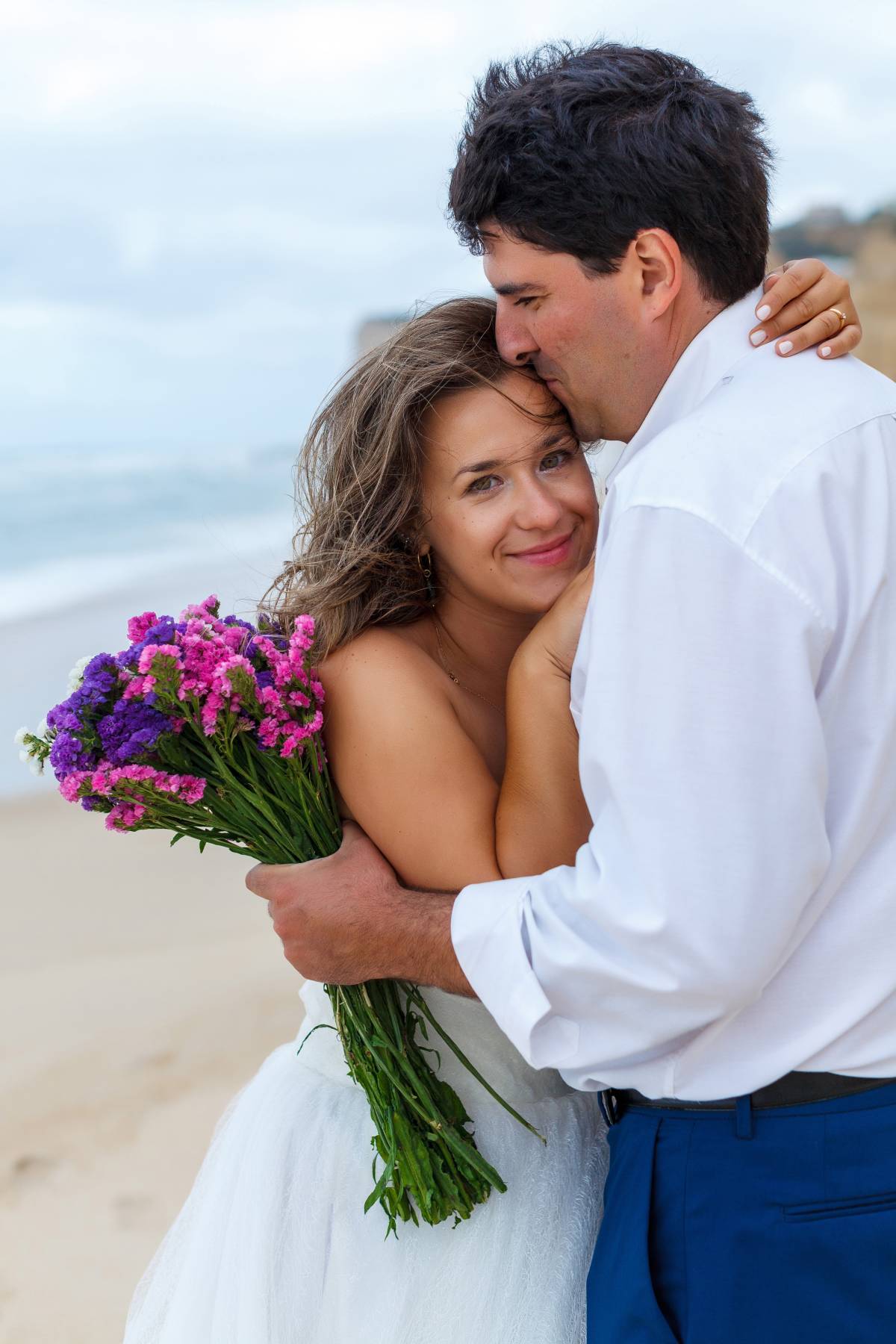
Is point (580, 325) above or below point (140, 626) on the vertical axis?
above

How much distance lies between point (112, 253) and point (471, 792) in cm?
3958

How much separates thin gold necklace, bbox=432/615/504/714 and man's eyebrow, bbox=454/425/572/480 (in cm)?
43


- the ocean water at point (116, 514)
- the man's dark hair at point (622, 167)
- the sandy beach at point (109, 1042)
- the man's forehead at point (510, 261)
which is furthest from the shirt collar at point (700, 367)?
the ocean water at point (116, 514)

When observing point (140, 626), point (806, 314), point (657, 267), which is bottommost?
point (140, 626)

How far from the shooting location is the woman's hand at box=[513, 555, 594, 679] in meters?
2.17

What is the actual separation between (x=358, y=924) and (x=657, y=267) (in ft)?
4.01

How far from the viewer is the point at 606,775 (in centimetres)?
151

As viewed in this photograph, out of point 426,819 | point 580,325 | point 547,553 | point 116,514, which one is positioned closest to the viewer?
point 580,325

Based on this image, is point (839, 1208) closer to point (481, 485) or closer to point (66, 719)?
point (66, 719)

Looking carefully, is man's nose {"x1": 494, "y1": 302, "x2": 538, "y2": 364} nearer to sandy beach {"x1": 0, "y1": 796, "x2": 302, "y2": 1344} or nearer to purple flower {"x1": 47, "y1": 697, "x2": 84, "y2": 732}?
purple flower {"x1": 47, "y1": 697, "x2": 84, "y2": 732}

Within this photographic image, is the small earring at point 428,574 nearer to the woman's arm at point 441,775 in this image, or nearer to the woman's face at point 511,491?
the woman's face at point 511,491

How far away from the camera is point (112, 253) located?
38094mm

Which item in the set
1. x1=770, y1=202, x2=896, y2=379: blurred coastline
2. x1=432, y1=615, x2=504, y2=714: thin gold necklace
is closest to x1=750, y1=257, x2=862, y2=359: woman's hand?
x1=432, y1=615, x2=504, y2=714: thin gold necklace

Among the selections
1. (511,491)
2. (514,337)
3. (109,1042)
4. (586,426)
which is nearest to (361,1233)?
(511,491)
